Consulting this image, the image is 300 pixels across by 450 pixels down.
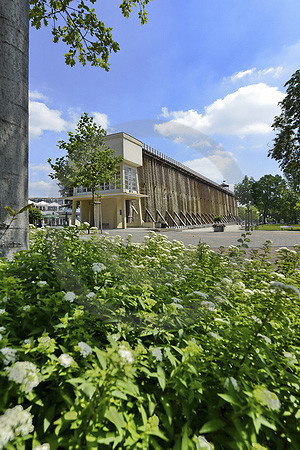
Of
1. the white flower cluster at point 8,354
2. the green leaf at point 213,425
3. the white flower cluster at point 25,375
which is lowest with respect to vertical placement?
the green leaf at point 213,425

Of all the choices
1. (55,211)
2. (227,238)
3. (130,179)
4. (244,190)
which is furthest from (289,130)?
(244,190)

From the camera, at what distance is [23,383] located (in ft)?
2.94

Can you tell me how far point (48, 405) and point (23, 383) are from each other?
240mm

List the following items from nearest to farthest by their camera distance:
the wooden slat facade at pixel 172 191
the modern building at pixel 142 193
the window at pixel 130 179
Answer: the modern building at pixel 142 193, the window at pixel 130 179, the wooden slat facade at pixel 172 191

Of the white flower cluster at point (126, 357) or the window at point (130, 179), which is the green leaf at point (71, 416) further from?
the window at point (130, 179)

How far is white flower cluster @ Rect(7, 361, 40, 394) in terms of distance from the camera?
883mm

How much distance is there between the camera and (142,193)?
29625 millimetres

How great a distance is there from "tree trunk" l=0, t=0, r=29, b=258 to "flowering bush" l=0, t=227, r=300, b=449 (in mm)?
889

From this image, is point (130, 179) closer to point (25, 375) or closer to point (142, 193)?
point (142, 193)

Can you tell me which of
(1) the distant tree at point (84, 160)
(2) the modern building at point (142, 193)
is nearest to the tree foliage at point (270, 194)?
(2) the modern building at point (142, 193)

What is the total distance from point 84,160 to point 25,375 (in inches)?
638

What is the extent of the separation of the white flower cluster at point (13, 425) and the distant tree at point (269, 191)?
6677 centimetres

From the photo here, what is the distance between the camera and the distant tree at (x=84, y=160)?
601 inches

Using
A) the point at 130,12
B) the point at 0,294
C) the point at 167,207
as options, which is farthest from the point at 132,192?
the point at 0,294
